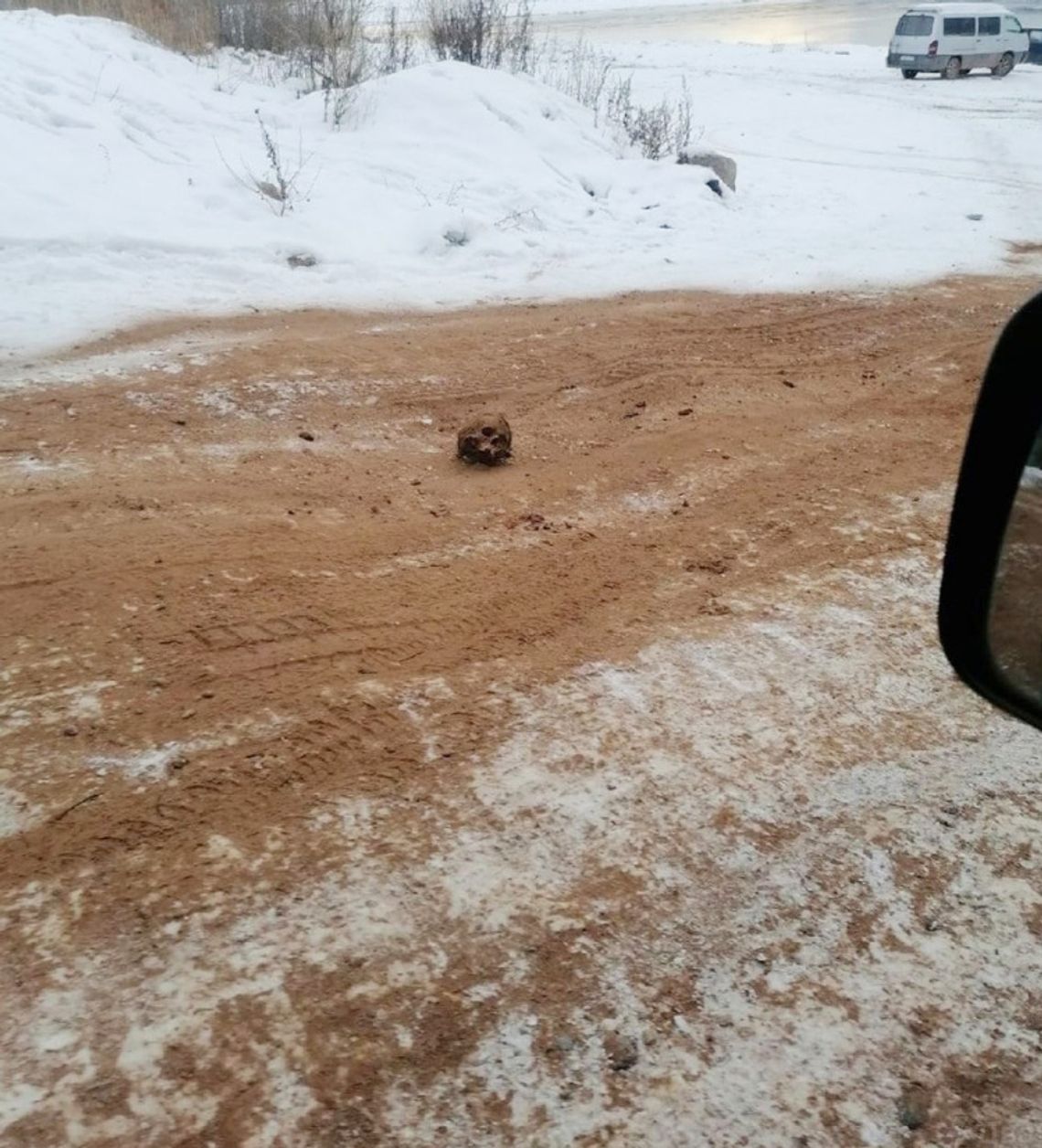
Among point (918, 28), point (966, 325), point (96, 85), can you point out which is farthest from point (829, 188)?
point (918, 28)

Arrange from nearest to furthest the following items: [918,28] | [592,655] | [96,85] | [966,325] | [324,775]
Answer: [324,775] → [592,655] → [966,325] → [96,85] → [918,28]

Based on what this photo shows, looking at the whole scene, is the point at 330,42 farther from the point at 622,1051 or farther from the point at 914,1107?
the point at 914,1107

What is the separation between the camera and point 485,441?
501cm

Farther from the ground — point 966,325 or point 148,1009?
point 966,325

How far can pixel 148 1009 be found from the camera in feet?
7.58

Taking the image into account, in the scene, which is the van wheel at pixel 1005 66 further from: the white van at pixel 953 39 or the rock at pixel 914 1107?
the rock at pixel 914 1107

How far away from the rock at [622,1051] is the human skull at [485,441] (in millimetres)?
3173

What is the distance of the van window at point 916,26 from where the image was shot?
26630 millimetres

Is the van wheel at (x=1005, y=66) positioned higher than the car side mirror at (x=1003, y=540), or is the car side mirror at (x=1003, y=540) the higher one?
the van wheel at (x=1005, y=66)

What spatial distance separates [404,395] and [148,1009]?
162 inches

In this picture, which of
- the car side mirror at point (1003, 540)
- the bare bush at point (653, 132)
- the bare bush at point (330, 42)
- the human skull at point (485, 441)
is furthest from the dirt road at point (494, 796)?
the bare bush at point (330, 42)

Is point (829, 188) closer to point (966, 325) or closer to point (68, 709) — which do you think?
point (966, 325)

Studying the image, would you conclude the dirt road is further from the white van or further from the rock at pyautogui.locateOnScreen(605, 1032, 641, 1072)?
the white van

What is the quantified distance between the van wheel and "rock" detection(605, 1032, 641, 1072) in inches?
1263
